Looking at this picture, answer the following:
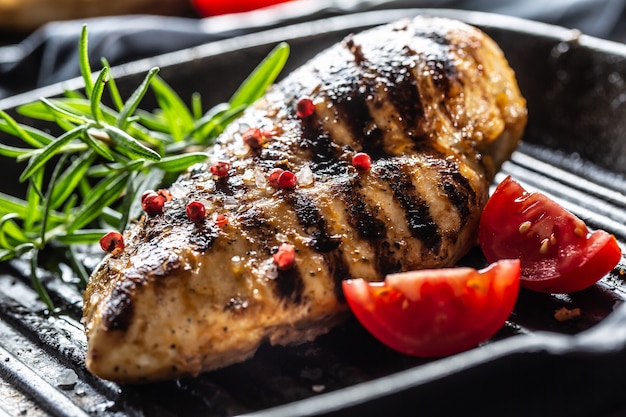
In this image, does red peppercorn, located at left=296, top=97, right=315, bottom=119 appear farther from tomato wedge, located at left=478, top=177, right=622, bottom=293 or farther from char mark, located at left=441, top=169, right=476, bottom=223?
tomato wedge, located at left=478, top=177, right=622, bottom=293

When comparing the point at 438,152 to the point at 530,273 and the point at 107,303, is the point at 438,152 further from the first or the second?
the point at 107,303

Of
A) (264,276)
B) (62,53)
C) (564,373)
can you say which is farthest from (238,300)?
(62,53)

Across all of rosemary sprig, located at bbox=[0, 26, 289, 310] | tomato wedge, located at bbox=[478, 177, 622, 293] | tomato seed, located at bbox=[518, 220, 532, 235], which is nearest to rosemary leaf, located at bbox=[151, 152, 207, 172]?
rosemary sprig, located at bbox=[0, 26, 289, 310]

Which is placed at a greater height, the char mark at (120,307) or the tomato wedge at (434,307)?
the char mark at (120,307)

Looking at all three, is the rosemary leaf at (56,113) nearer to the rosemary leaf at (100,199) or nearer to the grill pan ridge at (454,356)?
the rosemary leaf at (100,199)

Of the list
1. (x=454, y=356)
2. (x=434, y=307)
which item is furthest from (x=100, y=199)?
(x=454, y=356)

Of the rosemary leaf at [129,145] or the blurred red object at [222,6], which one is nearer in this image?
the rosemary leaf at [129,145]

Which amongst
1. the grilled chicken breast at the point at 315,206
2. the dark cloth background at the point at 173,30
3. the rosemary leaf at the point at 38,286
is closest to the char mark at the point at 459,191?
the grilled chicken breast at the point at 315,206
